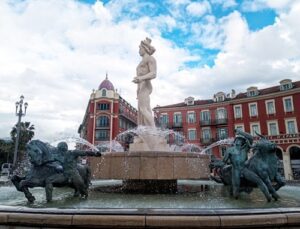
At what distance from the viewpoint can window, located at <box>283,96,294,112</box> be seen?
36.1m

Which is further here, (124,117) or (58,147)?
(124,117)

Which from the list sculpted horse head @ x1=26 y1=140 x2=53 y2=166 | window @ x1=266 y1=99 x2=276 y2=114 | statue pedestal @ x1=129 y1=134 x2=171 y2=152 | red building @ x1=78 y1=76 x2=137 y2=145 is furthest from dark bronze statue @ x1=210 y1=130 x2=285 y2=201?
red building @ x1=78 y1=76 x2=137 y2=145

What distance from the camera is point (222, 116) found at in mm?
42781

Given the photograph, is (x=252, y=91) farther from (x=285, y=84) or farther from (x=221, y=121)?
(x=221, y=121)

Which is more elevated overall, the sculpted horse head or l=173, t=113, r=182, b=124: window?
l=173, t=113, r=182, b=124: window

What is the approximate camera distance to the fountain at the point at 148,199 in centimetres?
320

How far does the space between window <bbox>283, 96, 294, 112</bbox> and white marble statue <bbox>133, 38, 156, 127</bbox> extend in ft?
107

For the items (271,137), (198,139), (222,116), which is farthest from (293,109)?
(198,139)

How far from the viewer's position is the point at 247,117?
4012 cm

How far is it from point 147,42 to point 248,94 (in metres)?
34.9

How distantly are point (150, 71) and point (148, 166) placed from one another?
460 cm

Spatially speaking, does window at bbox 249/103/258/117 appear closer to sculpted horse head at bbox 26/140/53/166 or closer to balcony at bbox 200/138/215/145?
balcony at bbox 200/138/215/145

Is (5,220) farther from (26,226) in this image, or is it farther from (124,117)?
(124,117)

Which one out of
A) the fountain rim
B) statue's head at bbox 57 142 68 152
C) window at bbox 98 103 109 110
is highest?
window at bbox 98 103 109 110
